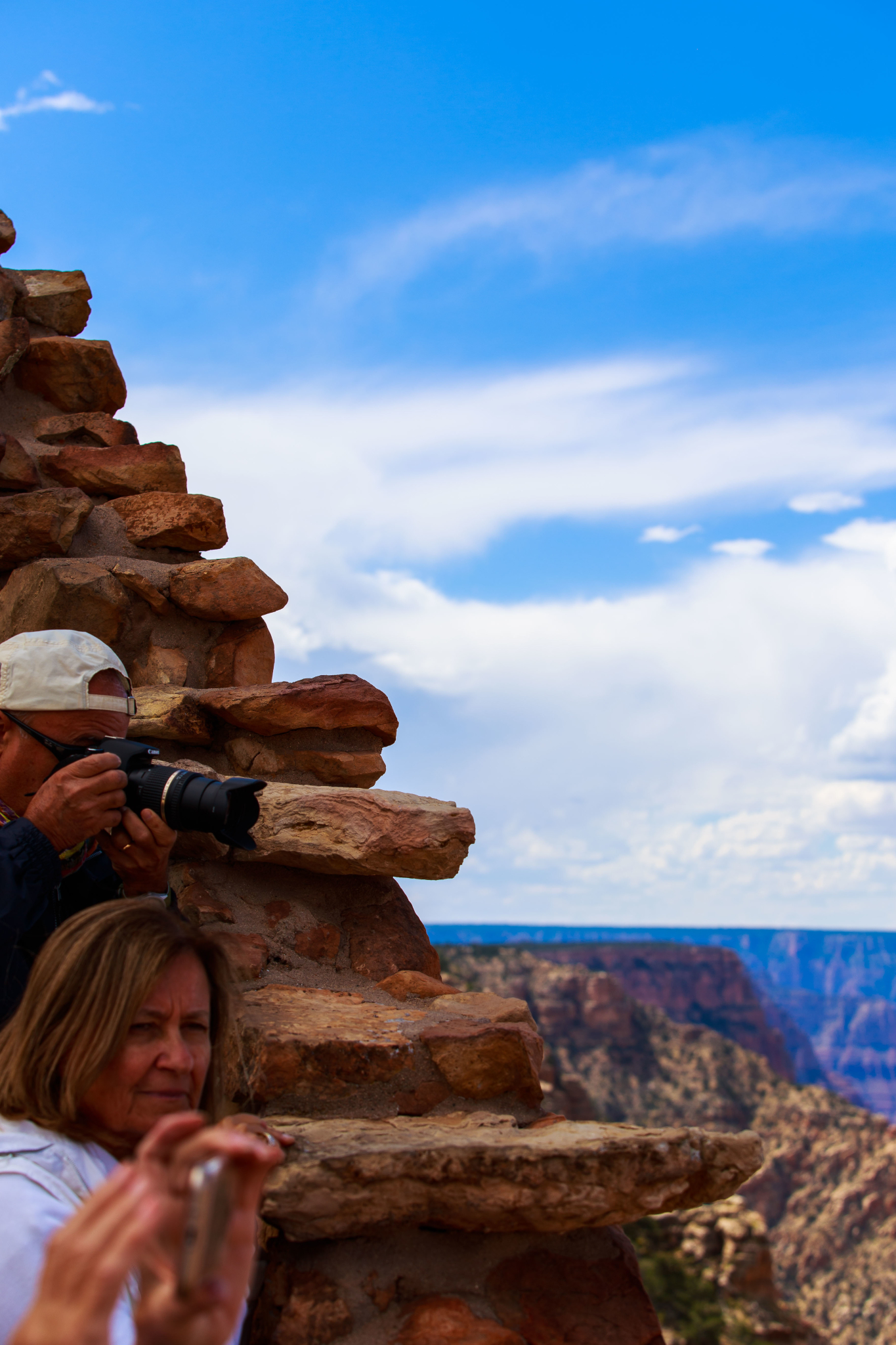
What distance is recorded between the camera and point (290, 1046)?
67.2 inches

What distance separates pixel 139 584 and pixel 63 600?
0.20 metres

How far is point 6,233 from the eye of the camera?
125 inches

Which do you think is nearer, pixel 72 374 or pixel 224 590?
pixel 224 590

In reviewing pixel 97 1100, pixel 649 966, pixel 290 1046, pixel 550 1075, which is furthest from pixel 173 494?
pixel 649 966

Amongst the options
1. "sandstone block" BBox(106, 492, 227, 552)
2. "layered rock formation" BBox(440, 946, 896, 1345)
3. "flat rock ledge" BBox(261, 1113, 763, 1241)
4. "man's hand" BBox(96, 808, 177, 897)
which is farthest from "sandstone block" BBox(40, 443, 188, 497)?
"layered rock formation" BBox(440, 946, 896, 1345)

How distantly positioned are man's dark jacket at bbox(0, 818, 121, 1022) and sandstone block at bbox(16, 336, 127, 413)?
181 cm

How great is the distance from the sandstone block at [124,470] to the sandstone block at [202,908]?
107 centimetres

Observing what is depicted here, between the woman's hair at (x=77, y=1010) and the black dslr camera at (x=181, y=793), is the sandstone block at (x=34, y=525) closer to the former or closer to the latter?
the black dslr camera at (x=181, y=793)

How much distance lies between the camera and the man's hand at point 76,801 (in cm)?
166

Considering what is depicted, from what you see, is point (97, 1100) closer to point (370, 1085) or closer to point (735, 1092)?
point (370, 1085)

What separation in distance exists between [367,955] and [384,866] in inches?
9.5

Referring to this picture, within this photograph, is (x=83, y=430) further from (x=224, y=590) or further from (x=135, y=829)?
(x=135, y=829)

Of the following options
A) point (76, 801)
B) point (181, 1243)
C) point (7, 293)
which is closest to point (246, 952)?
point (76, 801)

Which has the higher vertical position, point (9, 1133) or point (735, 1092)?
point (9, 1133)
